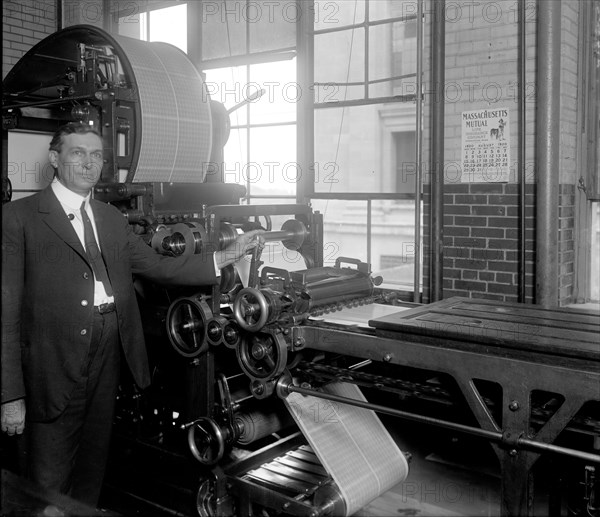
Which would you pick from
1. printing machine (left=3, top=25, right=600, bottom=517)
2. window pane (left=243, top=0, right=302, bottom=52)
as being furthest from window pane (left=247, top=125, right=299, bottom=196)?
printing machine (left=3, top=25, right=600, bottom=517)

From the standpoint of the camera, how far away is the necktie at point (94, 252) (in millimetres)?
2514

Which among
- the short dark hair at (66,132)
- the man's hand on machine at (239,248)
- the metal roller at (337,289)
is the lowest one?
the metal roller at (337,289)

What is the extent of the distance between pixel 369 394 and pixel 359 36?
222 cm

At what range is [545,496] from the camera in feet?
10.0

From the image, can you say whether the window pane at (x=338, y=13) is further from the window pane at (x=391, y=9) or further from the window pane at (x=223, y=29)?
the window pane at (x=223, y=29)

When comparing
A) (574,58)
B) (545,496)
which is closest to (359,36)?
(574,58)

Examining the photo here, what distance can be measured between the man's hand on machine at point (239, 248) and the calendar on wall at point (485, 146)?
151cm

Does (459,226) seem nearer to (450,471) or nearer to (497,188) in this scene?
(497,188)

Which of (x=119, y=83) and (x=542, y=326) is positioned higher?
(x=119, y=83)

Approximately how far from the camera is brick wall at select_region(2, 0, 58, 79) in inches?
224

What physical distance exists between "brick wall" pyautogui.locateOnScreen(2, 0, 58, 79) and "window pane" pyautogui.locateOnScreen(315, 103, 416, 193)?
2.88 meters

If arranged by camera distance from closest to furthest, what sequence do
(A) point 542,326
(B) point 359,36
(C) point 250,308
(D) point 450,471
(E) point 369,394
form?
(A) point 542,326, (C) point 250,308, (D) point 450,471, (E) point 369,394, (B) point 359,36

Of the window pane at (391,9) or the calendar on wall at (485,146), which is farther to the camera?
the window pane at (391,9)

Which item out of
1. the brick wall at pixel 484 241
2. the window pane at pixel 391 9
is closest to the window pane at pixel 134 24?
the window pane at pixel 391 9
